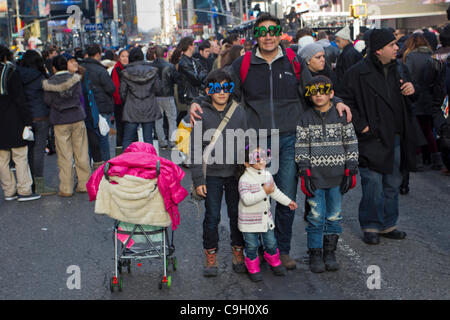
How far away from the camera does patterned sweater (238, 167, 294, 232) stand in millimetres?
5652

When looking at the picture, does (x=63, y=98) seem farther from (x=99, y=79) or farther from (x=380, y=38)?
(x=380, y=38)

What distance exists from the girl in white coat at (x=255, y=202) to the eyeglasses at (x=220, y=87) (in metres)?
0.52

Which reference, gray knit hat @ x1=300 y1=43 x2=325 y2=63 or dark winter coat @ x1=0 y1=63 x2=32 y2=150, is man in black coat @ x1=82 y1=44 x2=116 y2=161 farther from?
gray knit hat @ x1=300 y1=43 x2=325 y2=63

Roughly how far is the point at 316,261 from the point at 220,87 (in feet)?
5.87

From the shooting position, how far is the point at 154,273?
6121mm

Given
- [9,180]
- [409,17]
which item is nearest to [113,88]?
[9,180]

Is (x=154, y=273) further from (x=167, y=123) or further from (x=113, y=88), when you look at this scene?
(x=167, y=123)

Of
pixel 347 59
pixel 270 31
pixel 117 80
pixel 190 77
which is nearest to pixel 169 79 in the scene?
pixel 190 77

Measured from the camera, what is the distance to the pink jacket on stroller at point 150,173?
5.55 m

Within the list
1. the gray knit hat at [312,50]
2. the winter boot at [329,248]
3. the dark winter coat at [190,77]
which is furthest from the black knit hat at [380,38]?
the dark winter coat at [190,77]

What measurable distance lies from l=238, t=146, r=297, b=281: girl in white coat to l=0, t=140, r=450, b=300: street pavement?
27cm

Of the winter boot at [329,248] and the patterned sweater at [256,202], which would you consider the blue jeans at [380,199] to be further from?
the patterned sweater at [256,202]

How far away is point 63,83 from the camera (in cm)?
973

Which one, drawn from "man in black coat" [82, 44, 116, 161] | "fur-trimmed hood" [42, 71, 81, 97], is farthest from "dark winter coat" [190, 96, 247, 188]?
"man in black coat" [82, 44, 116, 161]
